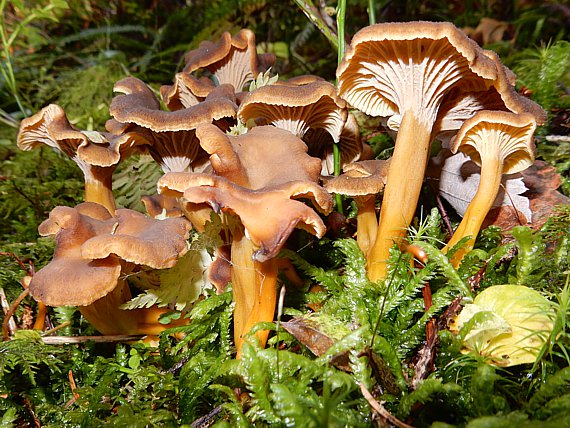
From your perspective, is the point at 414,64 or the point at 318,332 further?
the point at 414,64

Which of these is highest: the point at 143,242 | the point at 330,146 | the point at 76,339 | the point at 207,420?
the point at 330,146

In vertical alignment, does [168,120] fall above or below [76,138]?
above

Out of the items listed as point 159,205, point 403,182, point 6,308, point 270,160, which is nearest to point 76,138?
point 159,205

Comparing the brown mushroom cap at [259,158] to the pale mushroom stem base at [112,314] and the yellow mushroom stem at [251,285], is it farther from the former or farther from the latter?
the pale mushroom stem base at [112,314]

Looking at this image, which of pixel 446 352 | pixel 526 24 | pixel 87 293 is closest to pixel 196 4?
pixel 526 24

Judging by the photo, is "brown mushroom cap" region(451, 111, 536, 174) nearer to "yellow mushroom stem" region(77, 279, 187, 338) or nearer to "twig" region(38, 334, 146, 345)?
"yellow mushroom stem" region(77, 279, 187, 338)

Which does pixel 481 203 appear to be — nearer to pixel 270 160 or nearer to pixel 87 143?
pixel 270 160

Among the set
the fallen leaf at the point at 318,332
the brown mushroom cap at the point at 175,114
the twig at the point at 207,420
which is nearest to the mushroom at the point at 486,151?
the fallen leaf at the point at 318,332
